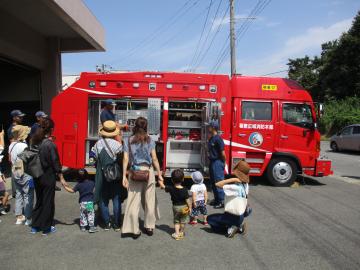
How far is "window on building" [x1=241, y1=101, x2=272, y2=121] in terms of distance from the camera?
33.1ft

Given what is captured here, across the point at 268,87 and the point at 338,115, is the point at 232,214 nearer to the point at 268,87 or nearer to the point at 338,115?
the point at 268,87

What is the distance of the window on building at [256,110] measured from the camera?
33.1 ft

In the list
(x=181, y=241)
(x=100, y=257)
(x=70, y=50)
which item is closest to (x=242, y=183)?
(x=181, y=241)

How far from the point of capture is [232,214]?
582cm

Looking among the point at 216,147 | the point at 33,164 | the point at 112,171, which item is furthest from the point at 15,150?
the point at 216,147

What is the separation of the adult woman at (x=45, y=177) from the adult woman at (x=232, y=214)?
2.39 meters

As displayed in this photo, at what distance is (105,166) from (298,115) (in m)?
6.26

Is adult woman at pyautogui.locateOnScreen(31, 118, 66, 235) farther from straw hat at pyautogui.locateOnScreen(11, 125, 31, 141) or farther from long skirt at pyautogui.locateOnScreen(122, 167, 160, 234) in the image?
long skirt at pyautogui.locateOnScreen(122, 167, 160, 234)

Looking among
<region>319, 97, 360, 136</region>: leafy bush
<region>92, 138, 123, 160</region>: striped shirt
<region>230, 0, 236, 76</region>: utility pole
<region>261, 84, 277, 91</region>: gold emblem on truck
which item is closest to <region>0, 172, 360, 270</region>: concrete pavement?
<region>92, 138, 123, 160</region>: striped shirt

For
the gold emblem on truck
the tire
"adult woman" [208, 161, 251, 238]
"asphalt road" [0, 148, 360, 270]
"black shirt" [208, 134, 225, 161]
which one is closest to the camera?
"asphalt road" [0, 148, 360, 270]

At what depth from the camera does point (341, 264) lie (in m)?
4.84

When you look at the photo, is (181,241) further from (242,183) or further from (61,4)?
(61,4)

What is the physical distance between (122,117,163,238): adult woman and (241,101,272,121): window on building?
4800 mm

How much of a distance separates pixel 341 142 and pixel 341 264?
19182 millimetres
